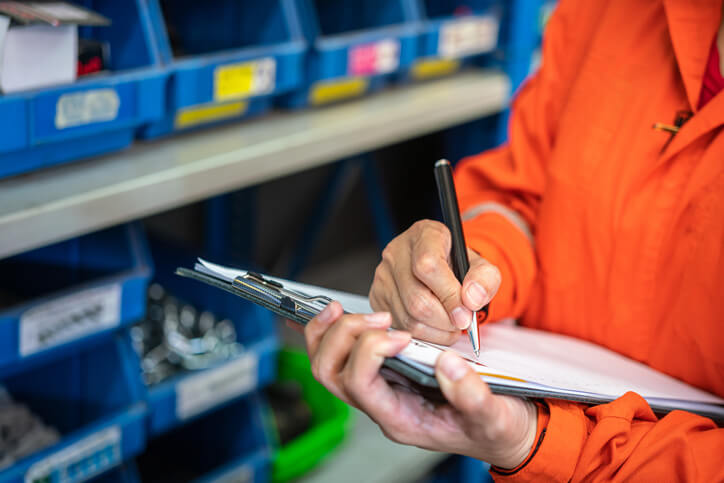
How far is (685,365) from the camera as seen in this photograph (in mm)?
842

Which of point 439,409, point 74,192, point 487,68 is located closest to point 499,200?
point 439,409

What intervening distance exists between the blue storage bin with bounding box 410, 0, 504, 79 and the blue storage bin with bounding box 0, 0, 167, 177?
70cm

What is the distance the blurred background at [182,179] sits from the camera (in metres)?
0.98

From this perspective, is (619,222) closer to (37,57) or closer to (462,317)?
(462,317)

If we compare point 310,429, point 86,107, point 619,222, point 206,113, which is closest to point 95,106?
point 86,107

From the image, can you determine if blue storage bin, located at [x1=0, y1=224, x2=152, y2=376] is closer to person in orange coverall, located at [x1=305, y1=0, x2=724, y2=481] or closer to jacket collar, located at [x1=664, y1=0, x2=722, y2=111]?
person in orange coverall, located at [x1=305, y1=0, x2=724, y2=481]

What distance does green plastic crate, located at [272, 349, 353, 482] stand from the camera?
1525 millimetres

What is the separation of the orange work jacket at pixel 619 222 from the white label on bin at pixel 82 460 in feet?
2.26

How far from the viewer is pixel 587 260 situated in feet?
3.04

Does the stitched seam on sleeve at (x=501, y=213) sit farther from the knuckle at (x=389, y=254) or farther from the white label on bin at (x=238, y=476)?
the white label on bin at (x=238, y=476)

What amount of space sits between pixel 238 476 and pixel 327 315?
3.05ft

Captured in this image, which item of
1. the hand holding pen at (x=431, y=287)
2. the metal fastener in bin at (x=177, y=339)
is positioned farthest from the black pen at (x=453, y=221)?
the metal fastener in bin at (x=177, y=339)

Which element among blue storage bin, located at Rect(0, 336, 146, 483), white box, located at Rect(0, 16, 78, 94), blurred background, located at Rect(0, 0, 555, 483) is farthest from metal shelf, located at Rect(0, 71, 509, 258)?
blue storage bin, located at Rect(0, 336, 146, 483)

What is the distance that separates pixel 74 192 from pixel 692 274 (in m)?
0.77
